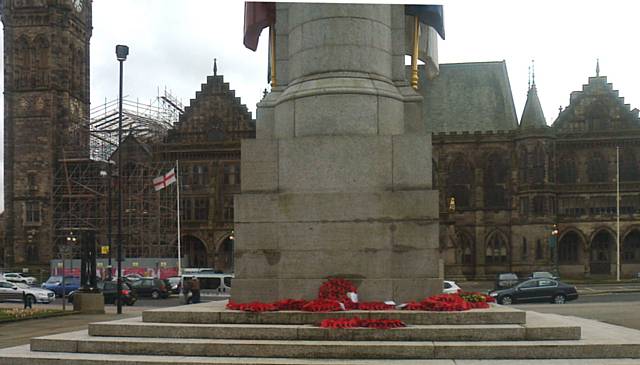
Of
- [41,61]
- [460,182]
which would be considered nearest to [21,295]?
[41,61]

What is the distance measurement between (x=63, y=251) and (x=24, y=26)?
160ft

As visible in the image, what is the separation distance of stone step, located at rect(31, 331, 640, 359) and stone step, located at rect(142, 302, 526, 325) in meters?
0.73

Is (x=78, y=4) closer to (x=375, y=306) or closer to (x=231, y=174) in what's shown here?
(x=231, y=174)

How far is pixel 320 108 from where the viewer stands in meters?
12.6

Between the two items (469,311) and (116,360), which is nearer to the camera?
(116,360)

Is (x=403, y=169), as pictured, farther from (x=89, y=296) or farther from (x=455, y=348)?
(x=89, y=296)

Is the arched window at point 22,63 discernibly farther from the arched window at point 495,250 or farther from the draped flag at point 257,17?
the draped flag at point 257,17

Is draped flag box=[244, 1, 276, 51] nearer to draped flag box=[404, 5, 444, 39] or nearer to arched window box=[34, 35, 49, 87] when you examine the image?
draped flag box=[404, 5, 444, 39]

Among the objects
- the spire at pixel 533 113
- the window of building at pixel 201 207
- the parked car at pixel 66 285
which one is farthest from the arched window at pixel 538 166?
the parked car at pixel 66 285

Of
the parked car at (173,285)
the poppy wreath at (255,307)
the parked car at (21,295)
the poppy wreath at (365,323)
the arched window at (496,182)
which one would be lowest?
the parked car at (173,285)

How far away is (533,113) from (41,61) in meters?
47.4

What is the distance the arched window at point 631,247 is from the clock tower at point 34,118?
169 feet

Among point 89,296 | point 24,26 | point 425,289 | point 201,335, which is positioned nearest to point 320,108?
point 425,289

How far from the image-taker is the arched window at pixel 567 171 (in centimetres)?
7131
